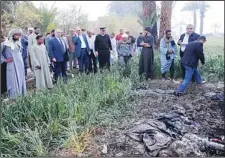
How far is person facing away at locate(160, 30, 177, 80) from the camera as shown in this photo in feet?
33.7

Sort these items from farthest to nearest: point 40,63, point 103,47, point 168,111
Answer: point 103,47, point 40,63, point 168,111

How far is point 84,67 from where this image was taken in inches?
439

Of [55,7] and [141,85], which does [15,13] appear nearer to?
[55,7]

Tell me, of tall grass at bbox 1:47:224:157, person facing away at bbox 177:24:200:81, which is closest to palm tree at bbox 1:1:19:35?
person facing away at bbox 177:24:200:81

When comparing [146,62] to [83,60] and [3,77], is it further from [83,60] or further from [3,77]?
→ [3,77]

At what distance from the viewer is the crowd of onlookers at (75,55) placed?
7.67 metres

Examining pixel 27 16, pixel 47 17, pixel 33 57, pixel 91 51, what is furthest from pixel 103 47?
pixel 27 16

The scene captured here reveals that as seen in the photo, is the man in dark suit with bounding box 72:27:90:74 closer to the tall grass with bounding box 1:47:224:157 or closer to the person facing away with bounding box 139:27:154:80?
the person facing away with bounding box 139:27:154:80

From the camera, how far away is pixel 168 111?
22.0 ft

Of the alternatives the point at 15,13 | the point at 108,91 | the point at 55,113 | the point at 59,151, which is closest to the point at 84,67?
the point at 108,91

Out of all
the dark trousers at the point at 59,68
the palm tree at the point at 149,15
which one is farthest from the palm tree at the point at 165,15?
the dark trousers at the point at 59,68

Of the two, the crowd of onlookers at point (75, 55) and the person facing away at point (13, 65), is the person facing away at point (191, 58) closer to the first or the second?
the crowd of onlookers at point (75, 55)

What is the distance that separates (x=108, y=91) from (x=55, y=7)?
926cm

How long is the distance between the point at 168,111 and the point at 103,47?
→ 454 cm
